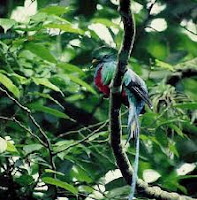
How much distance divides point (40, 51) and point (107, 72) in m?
0.46

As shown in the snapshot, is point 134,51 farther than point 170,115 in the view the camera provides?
Yes

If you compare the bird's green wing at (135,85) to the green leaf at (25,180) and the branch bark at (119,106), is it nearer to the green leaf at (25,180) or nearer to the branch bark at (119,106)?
the branch bark at (119,106)

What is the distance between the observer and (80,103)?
2.46 meters

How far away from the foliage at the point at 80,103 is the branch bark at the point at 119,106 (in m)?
0.19

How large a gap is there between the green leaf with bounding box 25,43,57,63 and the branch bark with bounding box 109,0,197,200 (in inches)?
21.2

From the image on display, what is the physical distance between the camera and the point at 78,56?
8.02ft

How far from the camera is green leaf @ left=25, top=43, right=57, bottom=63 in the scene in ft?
6.66

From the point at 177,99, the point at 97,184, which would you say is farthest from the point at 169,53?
the point at 97,184

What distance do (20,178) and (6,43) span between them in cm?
45

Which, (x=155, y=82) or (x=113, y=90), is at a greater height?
(x=113, y=90)

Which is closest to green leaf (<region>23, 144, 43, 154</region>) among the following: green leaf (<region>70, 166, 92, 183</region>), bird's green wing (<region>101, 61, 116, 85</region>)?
green leaf (<region>70, 166, 92, 183</region>)

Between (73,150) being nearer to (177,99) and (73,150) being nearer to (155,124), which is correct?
(155,124)

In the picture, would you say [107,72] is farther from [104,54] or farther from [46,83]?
[46,83]

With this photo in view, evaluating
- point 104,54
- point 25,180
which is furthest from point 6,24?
point 25,180
